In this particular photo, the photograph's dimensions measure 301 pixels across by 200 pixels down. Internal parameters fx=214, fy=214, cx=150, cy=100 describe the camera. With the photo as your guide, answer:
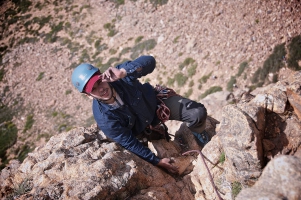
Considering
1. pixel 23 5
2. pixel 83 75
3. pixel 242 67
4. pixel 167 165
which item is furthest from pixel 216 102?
pixel 23 5

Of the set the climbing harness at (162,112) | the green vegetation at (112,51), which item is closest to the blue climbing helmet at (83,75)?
the climbing harness at (162,112)

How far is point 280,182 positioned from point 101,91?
3558 millimetres

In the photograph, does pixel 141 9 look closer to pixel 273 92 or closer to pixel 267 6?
pixel 267 6

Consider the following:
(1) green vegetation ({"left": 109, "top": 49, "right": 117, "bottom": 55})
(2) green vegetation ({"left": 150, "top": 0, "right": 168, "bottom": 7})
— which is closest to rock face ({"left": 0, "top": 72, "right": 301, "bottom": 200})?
(1) green vegetation ({"left": 109, "top": 49, "right": 117, "bottom": 55})

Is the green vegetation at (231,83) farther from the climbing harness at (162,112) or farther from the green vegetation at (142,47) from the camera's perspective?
the green vegetation at (142,47)

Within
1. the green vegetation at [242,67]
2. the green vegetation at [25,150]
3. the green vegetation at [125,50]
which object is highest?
the green vegetation at [242,67]

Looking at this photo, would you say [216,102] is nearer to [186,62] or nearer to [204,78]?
[204,78]

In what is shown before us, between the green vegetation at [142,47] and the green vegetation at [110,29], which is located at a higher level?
the green vegetation at [110,29]

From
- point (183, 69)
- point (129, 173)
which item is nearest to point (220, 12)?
point (183, 69)

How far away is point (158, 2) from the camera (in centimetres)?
1639

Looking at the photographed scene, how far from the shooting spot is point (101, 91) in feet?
15.3

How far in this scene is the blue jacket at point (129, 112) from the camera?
4.87 meters

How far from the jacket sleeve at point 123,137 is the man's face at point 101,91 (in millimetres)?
528

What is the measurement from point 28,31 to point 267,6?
852 inches
